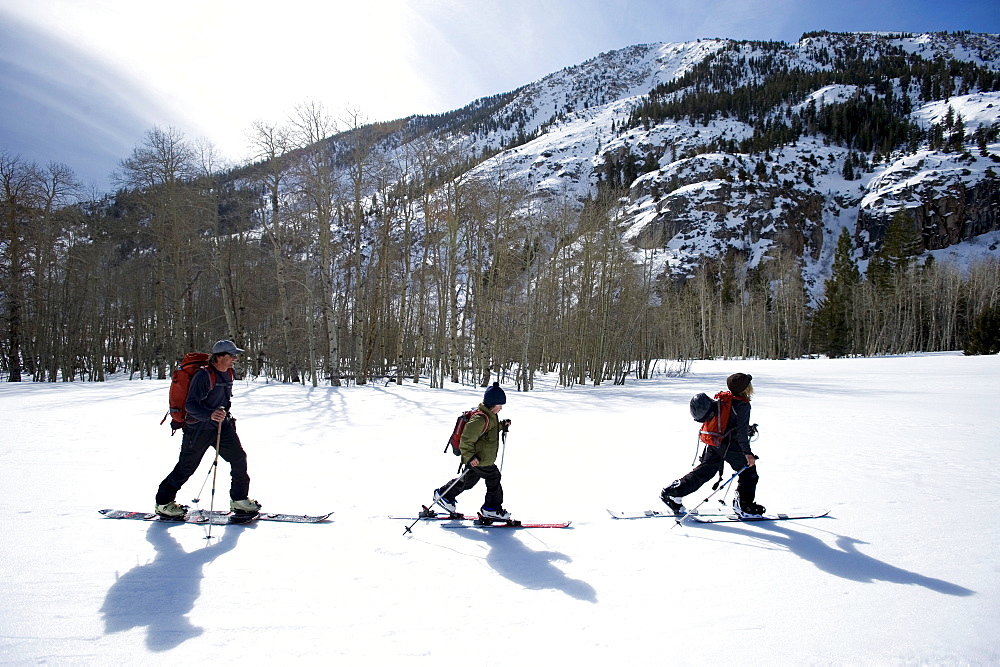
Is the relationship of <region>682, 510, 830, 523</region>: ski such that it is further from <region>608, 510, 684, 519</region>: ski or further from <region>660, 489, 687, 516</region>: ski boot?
<region>608, 510, 684, 519</region>: ski

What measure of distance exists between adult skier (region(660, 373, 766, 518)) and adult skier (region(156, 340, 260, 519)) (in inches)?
169

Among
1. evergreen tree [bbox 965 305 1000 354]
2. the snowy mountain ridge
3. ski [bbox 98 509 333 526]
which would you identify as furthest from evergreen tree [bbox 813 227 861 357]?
ski [bbox 98 509 333 526]

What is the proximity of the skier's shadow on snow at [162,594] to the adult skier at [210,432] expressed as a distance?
455mm

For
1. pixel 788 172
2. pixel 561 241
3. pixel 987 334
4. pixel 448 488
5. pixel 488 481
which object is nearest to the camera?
pixel 488 481

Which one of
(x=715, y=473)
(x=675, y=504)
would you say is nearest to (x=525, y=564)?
(x=675, y=504)

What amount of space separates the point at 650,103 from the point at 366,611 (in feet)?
551

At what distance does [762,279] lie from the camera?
6881 cm

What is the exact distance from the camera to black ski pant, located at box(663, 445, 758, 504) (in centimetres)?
487

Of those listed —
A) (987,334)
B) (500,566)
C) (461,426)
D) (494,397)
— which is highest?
(987,334)

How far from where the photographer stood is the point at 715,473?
4.86 m

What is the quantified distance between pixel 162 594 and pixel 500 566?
2.35 metres

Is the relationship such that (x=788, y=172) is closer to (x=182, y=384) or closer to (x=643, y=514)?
(x=643, y=514)

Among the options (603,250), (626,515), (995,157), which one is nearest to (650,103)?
(995,157)

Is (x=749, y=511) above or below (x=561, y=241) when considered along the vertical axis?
below
